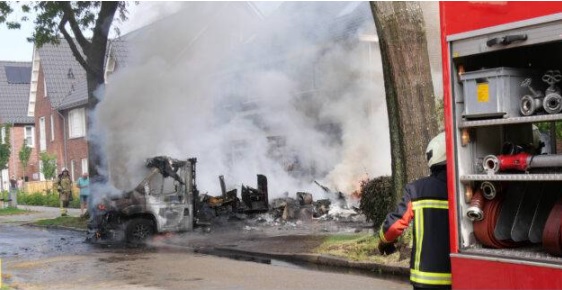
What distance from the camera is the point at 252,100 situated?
77.5ft

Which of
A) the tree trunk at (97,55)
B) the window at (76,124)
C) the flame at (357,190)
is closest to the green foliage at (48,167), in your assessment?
the window at (76,124)

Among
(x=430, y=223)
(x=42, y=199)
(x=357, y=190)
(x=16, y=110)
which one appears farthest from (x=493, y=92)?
(x=16, y=110)

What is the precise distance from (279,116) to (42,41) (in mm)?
8388

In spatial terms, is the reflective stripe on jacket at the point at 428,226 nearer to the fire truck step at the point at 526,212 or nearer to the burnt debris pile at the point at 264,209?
the fire truck step at the point at 526,212

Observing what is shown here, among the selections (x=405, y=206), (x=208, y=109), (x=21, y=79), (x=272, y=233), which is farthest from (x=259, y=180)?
(x=21, y=79)

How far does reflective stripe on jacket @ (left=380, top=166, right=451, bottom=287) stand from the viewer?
368cm

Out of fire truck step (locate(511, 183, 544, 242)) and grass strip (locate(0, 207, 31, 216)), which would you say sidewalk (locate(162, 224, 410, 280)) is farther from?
grass strip (locate(0, 207, 31, 216))

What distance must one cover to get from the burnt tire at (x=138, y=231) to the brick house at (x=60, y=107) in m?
20.3

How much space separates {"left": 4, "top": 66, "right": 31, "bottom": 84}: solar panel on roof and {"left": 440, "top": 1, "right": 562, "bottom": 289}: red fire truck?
47.2 meters

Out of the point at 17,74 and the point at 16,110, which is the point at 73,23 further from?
the point at 17,74

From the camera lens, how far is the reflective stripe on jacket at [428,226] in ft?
12.1

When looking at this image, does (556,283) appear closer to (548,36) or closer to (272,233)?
(548,36)

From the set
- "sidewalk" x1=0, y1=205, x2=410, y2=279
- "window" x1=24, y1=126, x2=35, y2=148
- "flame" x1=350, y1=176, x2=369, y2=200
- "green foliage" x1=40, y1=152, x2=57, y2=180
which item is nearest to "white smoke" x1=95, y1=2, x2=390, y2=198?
"flame" x1=350, y1=176, x2=369, y2=200

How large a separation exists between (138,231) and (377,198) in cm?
479
